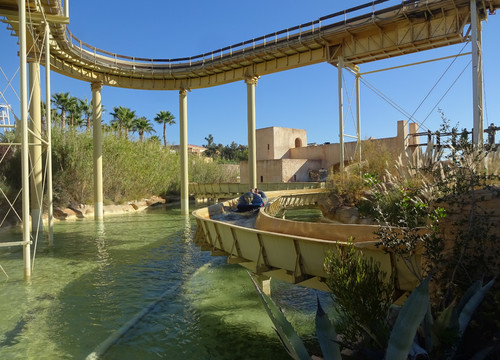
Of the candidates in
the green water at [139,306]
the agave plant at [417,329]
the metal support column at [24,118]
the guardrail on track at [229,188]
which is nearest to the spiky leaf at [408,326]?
the agave plant at [417,329]

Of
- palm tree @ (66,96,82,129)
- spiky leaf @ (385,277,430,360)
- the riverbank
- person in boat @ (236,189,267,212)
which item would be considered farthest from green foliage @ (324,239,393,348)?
palm tree @ (66,96,82,129)

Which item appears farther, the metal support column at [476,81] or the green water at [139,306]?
the metal support column at [476,81]

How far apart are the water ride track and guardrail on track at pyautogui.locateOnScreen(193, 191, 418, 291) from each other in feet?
31.3

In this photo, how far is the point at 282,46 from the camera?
19.4 m

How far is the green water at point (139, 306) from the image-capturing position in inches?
234

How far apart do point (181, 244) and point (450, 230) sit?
12309mm

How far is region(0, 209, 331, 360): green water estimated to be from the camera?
5953 millimetres

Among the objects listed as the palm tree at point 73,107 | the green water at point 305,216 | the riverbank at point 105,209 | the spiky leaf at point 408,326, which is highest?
the palm tree at point 73,107

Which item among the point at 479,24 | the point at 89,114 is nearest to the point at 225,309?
the point at 479,24

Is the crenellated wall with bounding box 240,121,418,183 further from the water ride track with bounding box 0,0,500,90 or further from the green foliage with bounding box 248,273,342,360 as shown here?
the green foliage with bounding box 248,273,342,360

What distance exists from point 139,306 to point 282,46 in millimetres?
15691

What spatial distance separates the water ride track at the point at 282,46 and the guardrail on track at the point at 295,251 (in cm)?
953

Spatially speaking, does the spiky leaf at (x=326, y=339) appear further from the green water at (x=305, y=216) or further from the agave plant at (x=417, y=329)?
the green water at (x=305, y=216)

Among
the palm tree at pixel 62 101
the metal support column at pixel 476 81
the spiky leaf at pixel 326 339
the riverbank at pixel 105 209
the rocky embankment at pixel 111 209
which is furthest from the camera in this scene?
the palm tree at pixel 62 101
